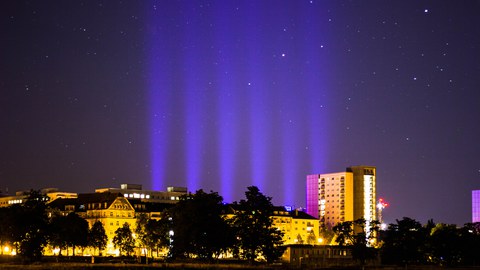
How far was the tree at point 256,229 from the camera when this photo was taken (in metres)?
144

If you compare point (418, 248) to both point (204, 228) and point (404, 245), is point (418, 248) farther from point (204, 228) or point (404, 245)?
point (204, 228)

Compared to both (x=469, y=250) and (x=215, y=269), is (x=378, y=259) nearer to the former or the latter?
(x=469, y=250)

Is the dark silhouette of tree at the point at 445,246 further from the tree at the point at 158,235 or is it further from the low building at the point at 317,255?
the tree at the point at 158,235

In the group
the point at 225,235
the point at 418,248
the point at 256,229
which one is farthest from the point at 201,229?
the point at 418,248

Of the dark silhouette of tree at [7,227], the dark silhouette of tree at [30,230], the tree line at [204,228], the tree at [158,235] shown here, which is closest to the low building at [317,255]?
the tree line at [204,228]

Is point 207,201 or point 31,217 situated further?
point 31,217

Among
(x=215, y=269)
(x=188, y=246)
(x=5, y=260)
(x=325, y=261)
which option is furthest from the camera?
(x=325, y=261)

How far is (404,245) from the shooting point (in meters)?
167

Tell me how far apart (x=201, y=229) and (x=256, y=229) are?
10.7m

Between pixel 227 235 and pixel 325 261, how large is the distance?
101 ft

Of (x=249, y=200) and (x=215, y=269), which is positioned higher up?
(x=249, y=200)

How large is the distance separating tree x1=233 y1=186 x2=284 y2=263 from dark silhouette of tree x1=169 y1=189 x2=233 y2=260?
118 inches

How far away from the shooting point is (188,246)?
5600 inches

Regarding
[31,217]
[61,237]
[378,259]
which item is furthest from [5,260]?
[378,259]
